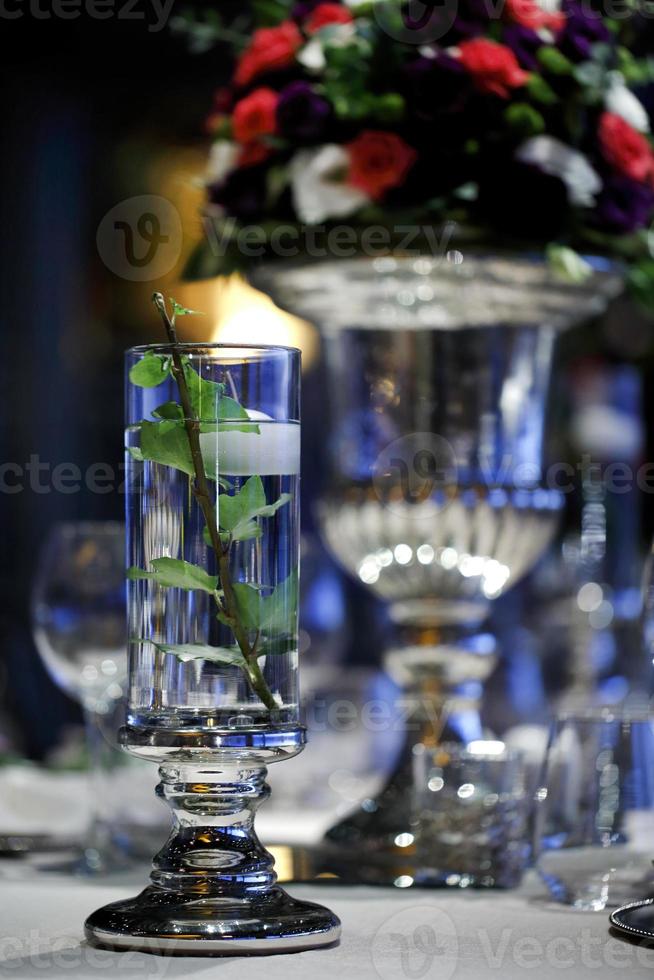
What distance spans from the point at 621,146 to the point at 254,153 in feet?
0.84

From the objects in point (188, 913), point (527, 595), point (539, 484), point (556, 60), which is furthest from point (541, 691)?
point (188, 913)

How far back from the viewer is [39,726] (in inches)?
104

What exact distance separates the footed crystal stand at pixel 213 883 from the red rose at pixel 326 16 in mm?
598

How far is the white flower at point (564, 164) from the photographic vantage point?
3.26 ft

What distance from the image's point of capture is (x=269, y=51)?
107 cm

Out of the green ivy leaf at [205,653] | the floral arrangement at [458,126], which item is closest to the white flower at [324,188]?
the floral arrangement at [458,126]

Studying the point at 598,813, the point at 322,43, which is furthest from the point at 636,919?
the point at 322,43

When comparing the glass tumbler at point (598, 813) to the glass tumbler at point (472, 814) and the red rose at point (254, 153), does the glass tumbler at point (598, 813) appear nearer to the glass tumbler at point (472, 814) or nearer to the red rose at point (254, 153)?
the glass tumbler at point (472, 814)

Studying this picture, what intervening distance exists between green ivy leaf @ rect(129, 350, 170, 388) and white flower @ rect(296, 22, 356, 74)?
459mm

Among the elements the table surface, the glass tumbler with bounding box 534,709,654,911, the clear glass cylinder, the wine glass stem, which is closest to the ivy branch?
the clear glass cylinder

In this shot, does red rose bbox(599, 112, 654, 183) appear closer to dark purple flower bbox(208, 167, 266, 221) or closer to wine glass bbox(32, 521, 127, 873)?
dark purple flower bbox(208, 167, 266, 221)

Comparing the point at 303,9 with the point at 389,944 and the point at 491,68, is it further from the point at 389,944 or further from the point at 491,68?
the point at 389,944

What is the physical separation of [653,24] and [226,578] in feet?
7.25

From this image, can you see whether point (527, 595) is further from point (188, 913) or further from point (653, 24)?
point (188, 913)
